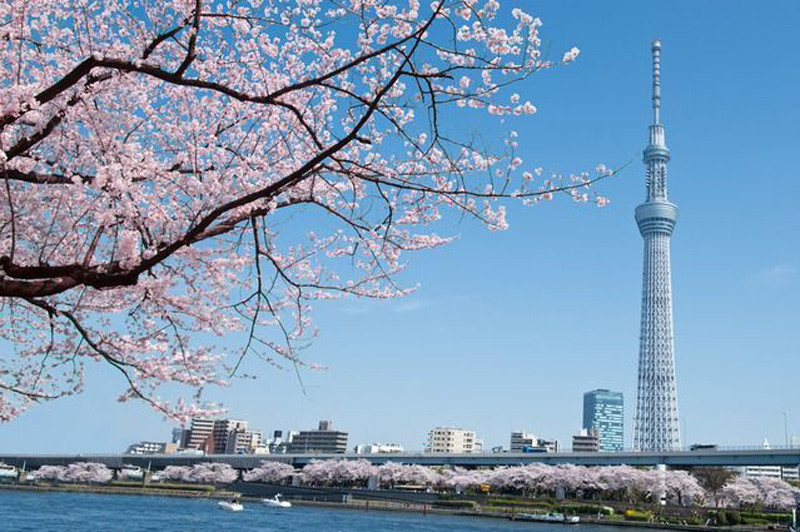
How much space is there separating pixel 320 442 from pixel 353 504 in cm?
8476

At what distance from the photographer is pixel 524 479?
74938 mm

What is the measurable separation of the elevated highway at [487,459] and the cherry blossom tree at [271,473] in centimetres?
235

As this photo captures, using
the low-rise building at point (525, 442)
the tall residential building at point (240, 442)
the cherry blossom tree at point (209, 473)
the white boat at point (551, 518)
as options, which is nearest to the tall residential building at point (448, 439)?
the low-rise building at point (525, 442)

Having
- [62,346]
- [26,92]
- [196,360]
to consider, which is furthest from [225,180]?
[62,346]

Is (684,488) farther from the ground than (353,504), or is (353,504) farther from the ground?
(684,488)

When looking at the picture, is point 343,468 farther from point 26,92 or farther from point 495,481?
point 26,92

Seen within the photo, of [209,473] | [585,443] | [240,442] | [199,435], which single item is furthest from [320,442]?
[209,473]

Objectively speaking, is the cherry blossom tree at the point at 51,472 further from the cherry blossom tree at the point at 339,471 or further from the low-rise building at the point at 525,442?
the low-rise building at the point at 525,442

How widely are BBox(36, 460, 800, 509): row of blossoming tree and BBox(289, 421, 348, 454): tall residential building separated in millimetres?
57721

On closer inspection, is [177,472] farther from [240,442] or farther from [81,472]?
[240,442]

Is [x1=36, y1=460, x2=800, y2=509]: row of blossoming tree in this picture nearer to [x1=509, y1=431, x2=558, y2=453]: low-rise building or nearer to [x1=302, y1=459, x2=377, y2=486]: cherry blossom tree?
[x1=302, y1=459, x2=377, y2=486]: cherry blossom tree

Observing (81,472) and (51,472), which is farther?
(51,472)

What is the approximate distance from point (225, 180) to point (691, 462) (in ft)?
229

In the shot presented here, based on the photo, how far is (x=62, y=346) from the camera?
25.1 ft
